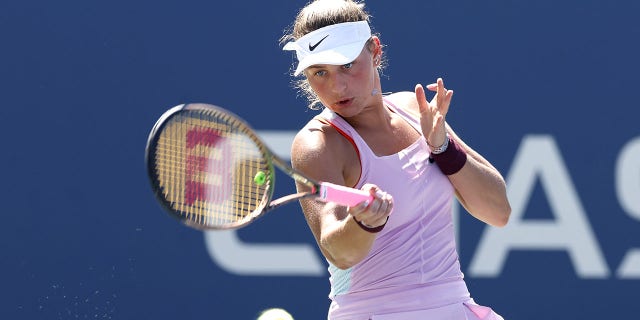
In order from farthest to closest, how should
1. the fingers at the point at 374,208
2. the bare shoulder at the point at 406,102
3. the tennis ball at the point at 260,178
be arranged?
1. the bare shoulder at the point at 406,102
2. the tennis ball at the point at 260,178
3. the fingers at the point at 374,208

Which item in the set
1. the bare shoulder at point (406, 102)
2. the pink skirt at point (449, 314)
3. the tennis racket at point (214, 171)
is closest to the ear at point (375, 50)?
the bare shoulder at point (406, 102)

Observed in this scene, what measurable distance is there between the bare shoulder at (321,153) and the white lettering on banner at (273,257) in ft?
6.30

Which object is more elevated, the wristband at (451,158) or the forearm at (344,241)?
the wristband at (451,158)

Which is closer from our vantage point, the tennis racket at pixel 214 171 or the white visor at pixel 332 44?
the tennis racket at pixel 214 171

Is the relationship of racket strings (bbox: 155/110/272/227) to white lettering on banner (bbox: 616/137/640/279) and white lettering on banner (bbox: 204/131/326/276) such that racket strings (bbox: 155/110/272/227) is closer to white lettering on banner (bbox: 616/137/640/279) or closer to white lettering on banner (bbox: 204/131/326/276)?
white lettering on banner (bbox: 204/131/326/276)

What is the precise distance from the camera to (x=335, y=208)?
2.74 m

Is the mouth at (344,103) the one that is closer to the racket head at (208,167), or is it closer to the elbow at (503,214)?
the racket head at (208,167)

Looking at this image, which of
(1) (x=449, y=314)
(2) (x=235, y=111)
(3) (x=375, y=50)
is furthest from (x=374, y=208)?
(2) (x=235, y=111)

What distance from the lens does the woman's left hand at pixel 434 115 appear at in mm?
2867

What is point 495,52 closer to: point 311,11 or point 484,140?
point 484,140

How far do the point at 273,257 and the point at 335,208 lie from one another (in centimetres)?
208

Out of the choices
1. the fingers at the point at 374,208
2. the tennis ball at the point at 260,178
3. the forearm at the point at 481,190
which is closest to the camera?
the fingers at the point at 374,208

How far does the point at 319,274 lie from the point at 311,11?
198 cm

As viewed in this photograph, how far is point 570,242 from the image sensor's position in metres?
4.72
